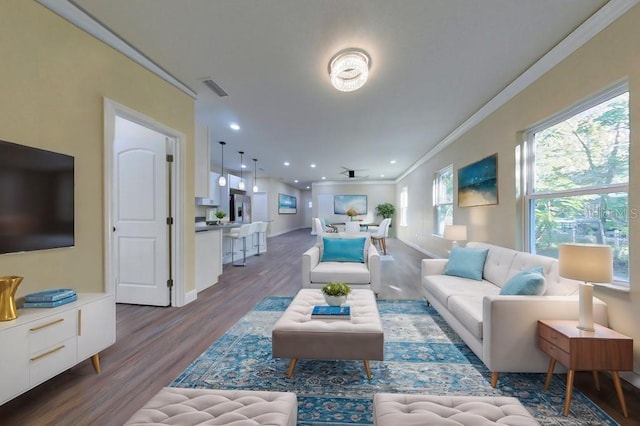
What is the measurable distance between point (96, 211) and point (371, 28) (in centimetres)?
283

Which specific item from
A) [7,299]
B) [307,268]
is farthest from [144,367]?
[307,268]

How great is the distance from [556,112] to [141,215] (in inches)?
186

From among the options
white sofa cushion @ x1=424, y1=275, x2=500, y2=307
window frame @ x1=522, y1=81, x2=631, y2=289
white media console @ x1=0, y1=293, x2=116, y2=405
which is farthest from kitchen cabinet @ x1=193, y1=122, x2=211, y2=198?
window frame @ x1=522, y1=81, x2=631, y2=289

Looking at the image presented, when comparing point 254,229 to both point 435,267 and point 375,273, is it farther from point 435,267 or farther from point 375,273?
point 435,267

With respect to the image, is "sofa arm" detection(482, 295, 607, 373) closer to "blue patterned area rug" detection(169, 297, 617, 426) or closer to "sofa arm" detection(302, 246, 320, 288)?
"blue patterned area rug" detection(169, 297, 617, 426)

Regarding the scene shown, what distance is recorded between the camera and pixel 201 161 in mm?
4184

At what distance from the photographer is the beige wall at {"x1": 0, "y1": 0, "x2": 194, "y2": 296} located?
174cm

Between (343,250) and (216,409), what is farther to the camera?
(343,250)

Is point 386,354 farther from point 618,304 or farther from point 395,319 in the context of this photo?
point 618,304

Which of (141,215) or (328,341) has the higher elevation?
(141,215)

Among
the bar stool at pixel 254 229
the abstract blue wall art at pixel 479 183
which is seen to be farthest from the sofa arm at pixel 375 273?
the bar stool at pixel 254 229

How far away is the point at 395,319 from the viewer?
2.87 meters

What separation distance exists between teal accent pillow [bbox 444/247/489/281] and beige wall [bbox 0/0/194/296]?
3.59m

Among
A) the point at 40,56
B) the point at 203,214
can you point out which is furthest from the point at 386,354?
the point at 203,214
